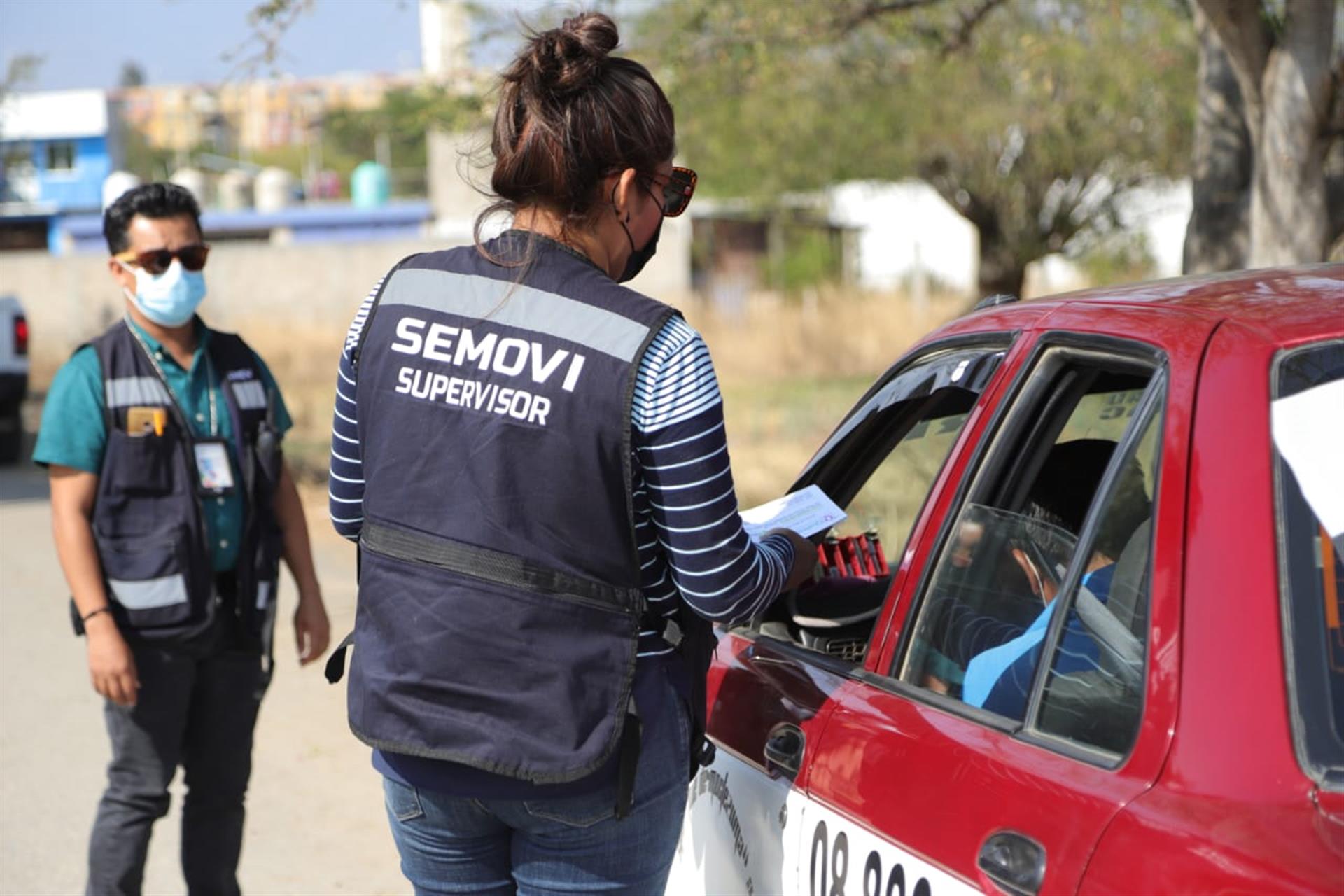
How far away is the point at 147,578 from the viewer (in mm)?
3393

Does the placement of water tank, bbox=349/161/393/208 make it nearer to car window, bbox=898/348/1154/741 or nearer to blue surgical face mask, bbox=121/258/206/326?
blue surgical face mask, bbox=121/258/206/326

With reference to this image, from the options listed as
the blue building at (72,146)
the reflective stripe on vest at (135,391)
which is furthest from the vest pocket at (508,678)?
the blue building at (72,146)

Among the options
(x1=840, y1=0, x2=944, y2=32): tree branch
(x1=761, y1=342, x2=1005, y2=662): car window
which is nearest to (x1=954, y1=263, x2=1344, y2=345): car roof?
(x1=761, y1=342, x2=1005, y2=662): car window

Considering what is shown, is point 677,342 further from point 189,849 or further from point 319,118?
point 319,118

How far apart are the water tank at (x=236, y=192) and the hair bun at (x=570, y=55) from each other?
51.4 m

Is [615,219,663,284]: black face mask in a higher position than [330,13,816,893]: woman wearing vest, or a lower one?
higher

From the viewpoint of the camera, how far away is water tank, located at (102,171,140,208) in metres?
3.77

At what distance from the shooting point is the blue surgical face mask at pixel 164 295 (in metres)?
3.53

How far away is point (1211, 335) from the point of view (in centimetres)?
194

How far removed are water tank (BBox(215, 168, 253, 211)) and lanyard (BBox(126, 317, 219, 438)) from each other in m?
49.8

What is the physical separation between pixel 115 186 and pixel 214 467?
924 millimetres


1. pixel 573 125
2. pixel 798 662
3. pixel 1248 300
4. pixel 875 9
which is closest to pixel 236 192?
pixel 875 9

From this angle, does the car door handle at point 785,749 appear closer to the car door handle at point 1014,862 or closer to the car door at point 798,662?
the car door at point 798,662

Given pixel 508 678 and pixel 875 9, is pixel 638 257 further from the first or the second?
pixel 875 9
